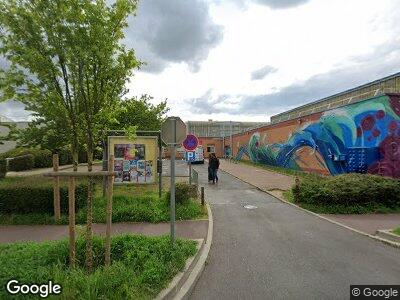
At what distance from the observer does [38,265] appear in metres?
5.47

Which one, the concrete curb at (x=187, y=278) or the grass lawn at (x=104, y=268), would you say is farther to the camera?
the concrete curb at (x=187, y=278)

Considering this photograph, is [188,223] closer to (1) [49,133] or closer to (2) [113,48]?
(1) [49,133]

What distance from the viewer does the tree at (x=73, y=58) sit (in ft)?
19.2

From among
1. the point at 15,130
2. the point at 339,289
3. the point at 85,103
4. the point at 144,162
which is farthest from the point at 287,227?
the point at 15,130

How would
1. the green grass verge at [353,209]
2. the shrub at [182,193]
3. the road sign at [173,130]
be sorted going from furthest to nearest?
the green grass verge at [353,209]
the shrub at [182,193]
the road sign at [173,130]

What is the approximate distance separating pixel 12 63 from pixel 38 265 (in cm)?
371

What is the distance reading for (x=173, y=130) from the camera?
6934 millimetres

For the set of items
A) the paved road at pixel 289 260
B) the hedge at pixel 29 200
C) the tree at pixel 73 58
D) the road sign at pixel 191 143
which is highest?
the tree at pixel 73 58

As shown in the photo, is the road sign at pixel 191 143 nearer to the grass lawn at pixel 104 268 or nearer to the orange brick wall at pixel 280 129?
the grass lawn at pixel 104 268

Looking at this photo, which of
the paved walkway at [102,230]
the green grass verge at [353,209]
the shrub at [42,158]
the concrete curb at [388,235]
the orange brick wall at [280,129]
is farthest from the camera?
the shrub at [42,158]

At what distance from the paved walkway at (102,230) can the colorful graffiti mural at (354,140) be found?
979cm

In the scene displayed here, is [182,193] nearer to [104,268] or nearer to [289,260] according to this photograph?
[289,260]

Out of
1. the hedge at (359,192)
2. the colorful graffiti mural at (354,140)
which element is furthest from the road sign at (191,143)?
the colorful graffiti mural at (354,140)

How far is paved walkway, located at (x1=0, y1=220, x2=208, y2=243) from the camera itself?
8.49 metres
